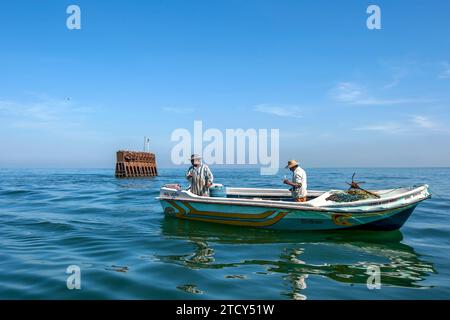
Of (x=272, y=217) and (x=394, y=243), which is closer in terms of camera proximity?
(x=394, y=243)

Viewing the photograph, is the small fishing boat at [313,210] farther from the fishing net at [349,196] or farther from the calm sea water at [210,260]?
the calm sea water at [210,260]

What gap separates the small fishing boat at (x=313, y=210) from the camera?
1097 centimetres

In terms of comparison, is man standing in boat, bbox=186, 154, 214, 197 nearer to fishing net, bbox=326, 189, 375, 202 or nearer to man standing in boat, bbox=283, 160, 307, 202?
man standing in boat, bbox=283, 160, 307, 202

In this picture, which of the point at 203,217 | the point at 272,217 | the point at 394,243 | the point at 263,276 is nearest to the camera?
the point at 263,276

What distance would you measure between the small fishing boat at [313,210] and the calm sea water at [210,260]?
1.14ft

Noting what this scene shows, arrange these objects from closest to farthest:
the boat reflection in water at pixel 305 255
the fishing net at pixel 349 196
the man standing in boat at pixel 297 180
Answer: the boat reflection in water at pixel 305 255 → the man standing in boat at pixel 297 180 → the fishing net at pixel 349 196

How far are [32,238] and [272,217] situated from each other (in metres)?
7.53

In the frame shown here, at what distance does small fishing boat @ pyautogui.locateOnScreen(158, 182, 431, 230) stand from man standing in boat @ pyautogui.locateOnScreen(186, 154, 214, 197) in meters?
0.33

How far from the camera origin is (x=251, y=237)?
11.3 m

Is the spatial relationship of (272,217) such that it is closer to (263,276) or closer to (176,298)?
(263,276)

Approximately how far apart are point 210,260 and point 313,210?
3.92 m

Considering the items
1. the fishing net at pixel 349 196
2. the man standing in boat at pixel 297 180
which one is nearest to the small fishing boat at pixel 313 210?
the fishing net at pixel 349 196

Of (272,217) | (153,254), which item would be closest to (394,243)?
(272,217)
